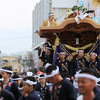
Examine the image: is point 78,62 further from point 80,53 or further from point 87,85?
point 87,85

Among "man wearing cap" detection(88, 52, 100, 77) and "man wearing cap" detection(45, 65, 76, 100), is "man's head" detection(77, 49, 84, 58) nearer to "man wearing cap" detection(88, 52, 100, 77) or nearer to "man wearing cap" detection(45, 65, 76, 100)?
"man wearing cap" detection(88, 52, 100, 77)

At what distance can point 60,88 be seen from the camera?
6.16 m

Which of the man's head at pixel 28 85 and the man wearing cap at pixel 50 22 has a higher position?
the man wearing cap at pixel 50 22

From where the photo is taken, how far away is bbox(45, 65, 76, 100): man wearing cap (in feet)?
20.1

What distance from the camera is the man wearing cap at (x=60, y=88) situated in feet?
20.1

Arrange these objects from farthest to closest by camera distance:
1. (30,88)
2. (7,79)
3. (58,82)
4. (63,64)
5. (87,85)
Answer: (63,64), (7,79), (30,88), (58,82), (87,85)

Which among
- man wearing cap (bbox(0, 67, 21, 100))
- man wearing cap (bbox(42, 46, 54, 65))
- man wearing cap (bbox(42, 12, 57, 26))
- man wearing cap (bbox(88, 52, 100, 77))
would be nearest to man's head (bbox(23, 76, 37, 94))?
man wearing cap (bbox(0, 67, 21, 100))

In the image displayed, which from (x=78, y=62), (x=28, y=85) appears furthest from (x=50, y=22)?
(x=28, y=85)

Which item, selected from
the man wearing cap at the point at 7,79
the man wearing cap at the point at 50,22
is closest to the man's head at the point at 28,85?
the man wearing cap at the point at 7,79

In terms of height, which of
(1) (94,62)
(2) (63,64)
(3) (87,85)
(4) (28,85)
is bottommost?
(2) (63,64)

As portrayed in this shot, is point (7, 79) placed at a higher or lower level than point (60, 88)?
lower

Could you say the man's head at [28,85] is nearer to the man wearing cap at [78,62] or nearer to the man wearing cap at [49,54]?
the man wearing cap at [78,62]

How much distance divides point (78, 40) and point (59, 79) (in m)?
6.61

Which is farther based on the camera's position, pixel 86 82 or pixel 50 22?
pixel 50 22
